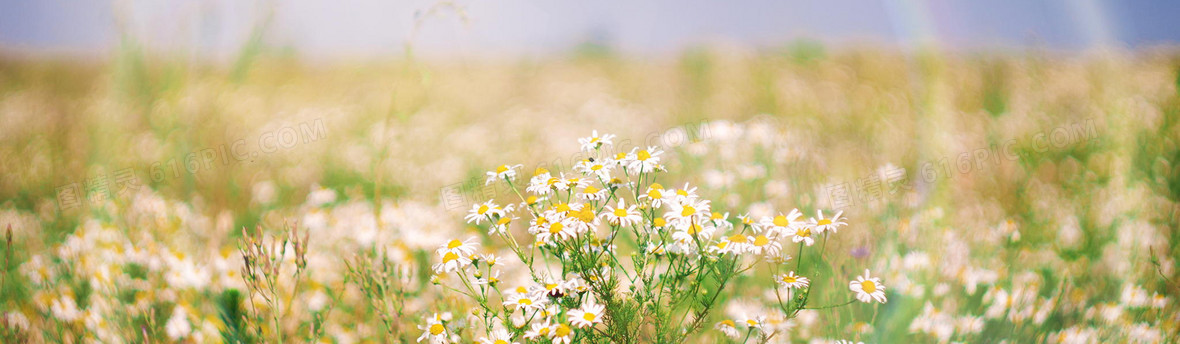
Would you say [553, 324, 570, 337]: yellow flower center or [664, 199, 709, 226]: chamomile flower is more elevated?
[664, 199, 709, 226]: chamomile flower

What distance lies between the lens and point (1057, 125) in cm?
472

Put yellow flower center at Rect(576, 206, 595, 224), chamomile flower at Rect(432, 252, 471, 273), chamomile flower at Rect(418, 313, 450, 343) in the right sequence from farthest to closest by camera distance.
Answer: chamomile flower at Rect(418, 313, 450, 343), chamomile flower at Rect(432, 252, 471, 273), yellow flower center at Rect(576, 206, 595, 224)

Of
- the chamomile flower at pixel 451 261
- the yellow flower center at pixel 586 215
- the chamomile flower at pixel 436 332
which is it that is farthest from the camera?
the chamomile flower at pixel 436 332

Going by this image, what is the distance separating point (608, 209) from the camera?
158 cm

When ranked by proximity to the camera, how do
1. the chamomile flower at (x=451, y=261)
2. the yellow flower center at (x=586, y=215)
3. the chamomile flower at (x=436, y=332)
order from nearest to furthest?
the yellow flower center at (x=586, y=215), the chamomile flower at (x=451, y=261), the chamomile flower at (x=436, y=332)

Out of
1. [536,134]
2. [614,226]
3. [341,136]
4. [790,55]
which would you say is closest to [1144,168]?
[614,226]

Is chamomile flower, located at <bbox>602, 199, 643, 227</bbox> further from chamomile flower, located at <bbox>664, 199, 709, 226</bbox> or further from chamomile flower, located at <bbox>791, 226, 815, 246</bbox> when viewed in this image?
chamomile flower, located at <bbox>791, 226, 815, 246</bbox>

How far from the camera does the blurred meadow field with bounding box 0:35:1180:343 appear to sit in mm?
1560

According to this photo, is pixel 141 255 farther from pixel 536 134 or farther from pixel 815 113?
pixel 815 113

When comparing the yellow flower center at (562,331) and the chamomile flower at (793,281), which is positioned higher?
the yellow flower center at (562,331)

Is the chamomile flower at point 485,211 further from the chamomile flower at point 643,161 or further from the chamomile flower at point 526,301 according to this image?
the chamomile flower at point 643,161

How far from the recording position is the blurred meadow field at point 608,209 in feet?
5.12

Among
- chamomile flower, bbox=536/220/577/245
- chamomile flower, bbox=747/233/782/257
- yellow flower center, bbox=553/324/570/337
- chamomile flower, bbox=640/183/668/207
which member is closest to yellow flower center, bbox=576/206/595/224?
chamomile flower, bbox=536/220/577/245

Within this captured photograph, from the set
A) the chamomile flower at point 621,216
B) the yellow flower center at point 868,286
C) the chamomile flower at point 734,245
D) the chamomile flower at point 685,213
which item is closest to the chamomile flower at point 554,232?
the chamomile flower at point 621,216
